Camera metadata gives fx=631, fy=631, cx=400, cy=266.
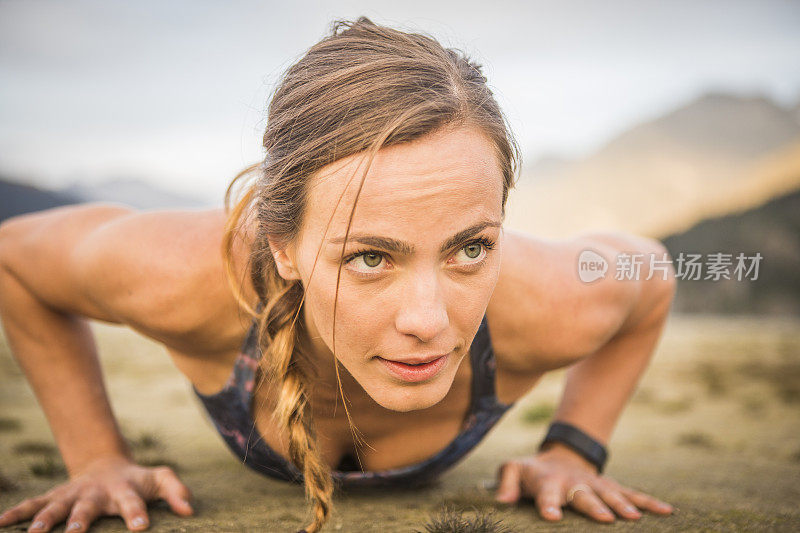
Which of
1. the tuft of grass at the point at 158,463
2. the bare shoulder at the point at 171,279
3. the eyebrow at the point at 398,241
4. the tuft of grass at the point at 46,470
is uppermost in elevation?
the eyebrow at the point at 398,241

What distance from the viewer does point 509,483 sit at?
298cm

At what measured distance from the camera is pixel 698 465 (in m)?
3.90

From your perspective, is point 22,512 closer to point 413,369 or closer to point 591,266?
point 413,369

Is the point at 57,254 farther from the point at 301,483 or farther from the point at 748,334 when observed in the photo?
the point at 748,334

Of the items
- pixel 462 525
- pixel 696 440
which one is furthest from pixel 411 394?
pixel 696 440

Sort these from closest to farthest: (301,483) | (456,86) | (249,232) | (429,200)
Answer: (429,200)
(456,86)
(249,232)
(301,483)

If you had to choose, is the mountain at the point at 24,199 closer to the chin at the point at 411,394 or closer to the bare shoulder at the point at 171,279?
the bare shoulder at the point at 171,279

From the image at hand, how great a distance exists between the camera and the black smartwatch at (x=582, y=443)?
3082 mm

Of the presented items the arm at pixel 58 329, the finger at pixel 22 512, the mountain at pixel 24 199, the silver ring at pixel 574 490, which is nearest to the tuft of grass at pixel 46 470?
the arm at pixel 58 329

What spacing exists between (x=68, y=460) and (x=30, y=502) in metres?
0.26

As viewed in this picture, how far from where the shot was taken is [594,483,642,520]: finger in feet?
8.97

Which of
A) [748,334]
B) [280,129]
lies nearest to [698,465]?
[280,129]

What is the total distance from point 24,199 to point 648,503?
16.0 ft

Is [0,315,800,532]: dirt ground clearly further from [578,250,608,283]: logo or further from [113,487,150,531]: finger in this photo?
[578,250,608,283]: logo
